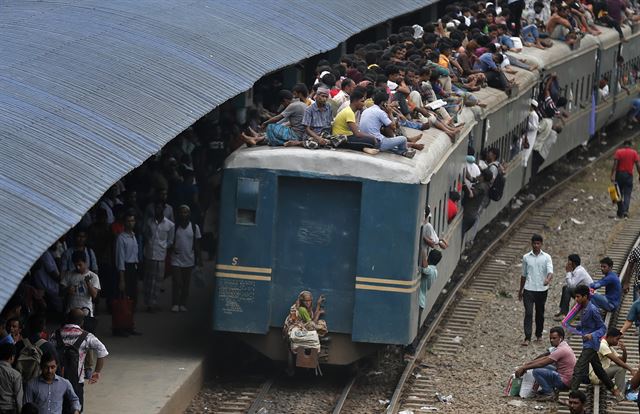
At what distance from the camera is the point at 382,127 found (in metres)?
17.4

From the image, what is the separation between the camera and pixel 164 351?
17734mm

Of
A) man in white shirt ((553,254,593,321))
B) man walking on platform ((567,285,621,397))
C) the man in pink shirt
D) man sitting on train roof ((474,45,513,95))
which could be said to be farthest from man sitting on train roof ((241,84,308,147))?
man sitting on train roof ((474,45,513,95))

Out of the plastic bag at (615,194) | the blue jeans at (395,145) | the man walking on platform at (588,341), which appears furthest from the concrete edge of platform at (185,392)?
the plastic bag at (615,194)

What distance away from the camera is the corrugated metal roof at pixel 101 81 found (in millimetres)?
12961

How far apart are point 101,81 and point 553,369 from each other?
625cm

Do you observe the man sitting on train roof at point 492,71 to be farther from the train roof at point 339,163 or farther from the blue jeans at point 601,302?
the train roof at point 339,163

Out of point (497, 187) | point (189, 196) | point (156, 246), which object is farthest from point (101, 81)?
point (497, 187)

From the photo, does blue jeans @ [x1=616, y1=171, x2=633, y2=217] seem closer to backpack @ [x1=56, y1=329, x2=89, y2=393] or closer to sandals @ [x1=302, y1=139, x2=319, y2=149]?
sandals @ [x1=302, y1=139, x2=319, y2=149]

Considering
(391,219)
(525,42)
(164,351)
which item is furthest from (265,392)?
(525,42)

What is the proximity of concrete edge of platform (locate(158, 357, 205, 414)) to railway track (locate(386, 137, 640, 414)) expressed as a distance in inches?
88.8

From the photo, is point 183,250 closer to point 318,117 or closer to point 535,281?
point 318,117

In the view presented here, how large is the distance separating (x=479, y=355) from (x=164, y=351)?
434 cm

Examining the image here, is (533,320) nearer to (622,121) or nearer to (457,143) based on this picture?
(457,143)

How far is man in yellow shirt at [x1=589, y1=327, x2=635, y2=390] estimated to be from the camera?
1742 centimetres
